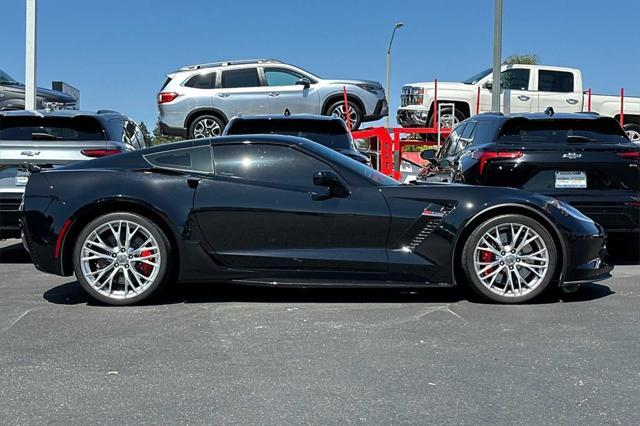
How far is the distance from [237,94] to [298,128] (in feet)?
15.2

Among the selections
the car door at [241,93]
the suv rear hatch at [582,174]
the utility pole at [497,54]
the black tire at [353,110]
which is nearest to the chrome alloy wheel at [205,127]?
the car door at [241,93]

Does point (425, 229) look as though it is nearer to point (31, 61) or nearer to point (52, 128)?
point (52, 128)

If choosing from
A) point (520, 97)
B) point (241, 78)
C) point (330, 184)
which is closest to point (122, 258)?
point (330, 184)

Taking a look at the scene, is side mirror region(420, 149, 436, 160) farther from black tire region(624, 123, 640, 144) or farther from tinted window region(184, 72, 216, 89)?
black tire region(624, 123, 640, 144)

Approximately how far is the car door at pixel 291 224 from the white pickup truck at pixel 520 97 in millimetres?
10224

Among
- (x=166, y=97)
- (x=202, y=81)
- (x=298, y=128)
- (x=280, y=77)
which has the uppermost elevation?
(x=280, y=77)

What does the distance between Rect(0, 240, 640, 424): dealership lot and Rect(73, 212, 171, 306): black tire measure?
0.35 ft

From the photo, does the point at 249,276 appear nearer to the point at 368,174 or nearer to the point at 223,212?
the point at 223,212

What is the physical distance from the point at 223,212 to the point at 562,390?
110 inches

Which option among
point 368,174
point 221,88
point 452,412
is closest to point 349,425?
point 452,412

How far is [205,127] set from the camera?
13.6m

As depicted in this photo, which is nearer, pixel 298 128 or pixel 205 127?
Result: pixel 298 128

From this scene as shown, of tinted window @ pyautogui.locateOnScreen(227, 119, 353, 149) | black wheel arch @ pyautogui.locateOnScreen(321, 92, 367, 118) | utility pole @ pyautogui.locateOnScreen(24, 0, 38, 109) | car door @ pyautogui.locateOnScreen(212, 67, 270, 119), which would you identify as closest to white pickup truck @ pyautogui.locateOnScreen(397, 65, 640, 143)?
black wheel arch @ pyautogui.locateOnScreen(321, 92, 367, 118)

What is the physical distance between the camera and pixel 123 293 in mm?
5391
